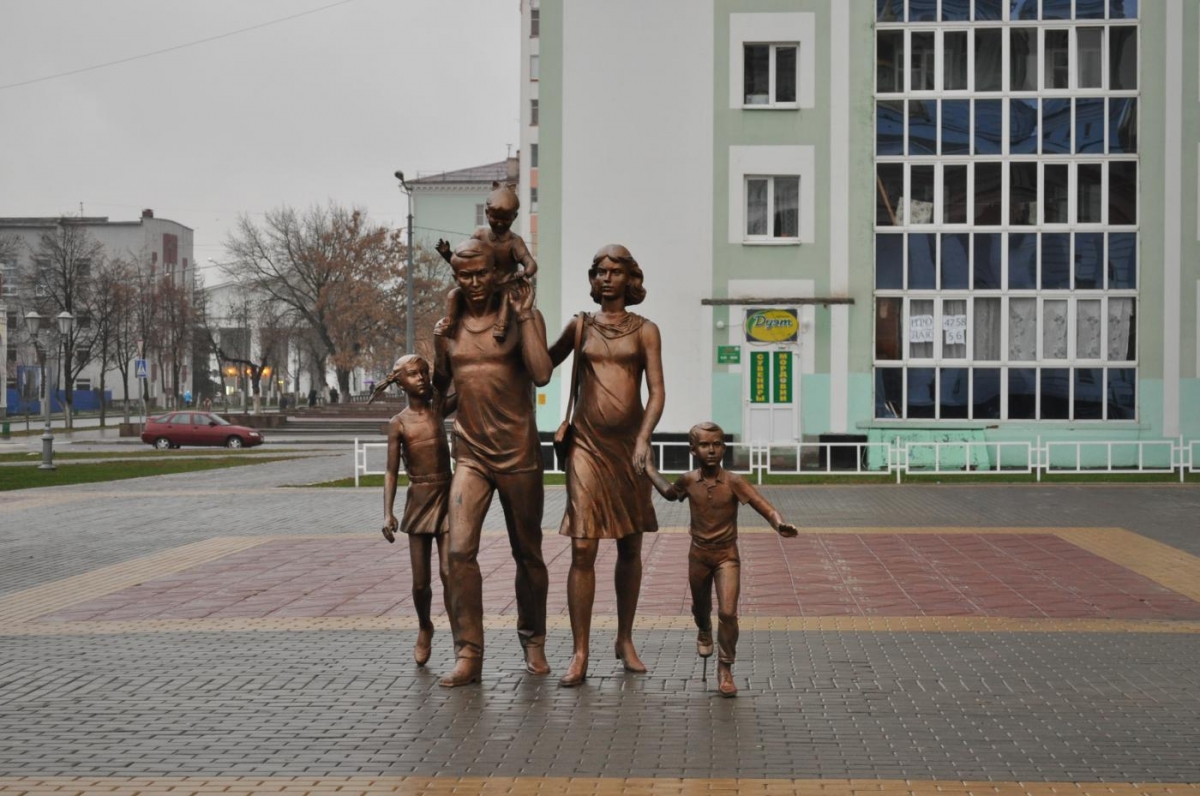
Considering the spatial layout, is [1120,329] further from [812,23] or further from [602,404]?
[602,404]

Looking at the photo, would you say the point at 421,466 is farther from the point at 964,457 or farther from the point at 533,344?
the point at 964,457

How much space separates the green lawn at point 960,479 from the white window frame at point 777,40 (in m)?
8.73

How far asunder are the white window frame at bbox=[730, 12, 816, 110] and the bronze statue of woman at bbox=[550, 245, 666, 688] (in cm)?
2563

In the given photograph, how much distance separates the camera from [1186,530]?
17406mm

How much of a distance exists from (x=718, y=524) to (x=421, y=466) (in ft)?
5.73

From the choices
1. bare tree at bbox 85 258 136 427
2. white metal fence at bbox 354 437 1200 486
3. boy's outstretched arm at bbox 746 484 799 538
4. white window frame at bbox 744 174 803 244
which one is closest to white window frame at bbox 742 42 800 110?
white window frame at bbox 744 174 803 244

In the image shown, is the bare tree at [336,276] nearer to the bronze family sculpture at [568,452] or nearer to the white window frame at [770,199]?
the white window frame at [770,199]

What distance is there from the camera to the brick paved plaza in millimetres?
6301

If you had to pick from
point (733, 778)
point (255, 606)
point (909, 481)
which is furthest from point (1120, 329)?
point (733, 778)

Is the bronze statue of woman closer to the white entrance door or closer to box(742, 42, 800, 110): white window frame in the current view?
the white entrance door

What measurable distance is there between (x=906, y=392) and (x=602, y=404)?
2572 cm

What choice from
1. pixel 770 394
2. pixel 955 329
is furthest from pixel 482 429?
pixel 955 329

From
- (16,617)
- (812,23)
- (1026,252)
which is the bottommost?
(16,617)

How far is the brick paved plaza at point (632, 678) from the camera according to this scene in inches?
248
